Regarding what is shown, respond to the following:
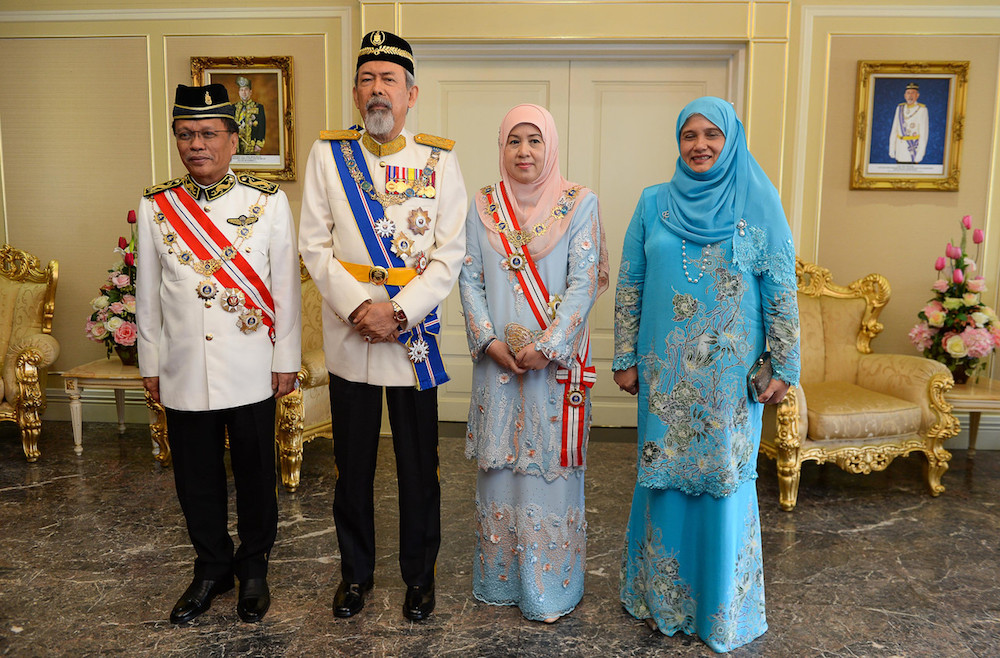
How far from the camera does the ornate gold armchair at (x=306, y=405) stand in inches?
137

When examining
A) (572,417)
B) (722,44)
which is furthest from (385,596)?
(722,44)

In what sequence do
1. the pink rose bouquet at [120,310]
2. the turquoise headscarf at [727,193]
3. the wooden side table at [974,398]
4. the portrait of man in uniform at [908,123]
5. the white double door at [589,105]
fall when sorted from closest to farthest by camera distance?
1. the turquoise headscarf at [727,193]
2. the wooden side table at [974,398]
3. the pink rose bouquet at [120,310]
4. the portrait of man in uniform at [908,123]
5. the white double door at [589,105]

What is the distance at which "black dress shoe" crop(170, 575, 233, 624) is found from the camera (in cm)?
229

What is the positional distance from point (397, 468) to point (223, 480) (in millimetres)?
560

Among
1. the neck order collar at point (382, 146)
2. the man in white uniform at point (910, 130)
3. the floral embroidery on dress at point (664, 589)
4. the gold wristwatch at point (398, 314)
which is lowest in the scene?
the floral embroidery on dress at point (664, 589)

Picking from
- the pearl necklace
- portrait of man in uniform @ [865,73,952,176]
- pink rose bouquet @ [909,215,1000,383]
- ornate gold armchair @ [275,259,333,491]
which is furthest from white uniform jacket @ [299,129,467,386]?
portrait of man in uniform @ [865,73,952,176]

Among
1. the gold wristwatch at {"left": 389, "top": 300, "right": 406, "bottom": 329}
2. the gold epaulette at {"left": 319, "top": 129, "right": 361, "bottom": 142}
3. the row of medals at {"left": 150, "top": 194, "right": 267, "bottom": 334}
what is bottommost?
the gold wristwatch at {"left": 389, "top": 300, "right": 406, "bottom": 329}

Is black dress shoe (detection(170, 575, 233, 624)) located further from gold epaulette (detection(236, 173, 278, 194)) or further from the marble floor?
gold epaulette (detection(236, 173, 278, 194))

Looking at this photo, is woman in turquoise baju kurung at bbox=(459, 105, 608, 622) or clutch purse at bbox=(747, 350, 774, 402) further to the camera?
woman in turquoise baju kurung at bbox=(459, 105, 608, 622)

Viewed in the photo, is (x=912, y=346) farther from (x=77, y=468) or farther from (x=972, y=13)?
(x=77, y=468)

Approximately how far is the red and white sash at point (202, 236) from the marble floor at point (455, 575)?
1.05 metres

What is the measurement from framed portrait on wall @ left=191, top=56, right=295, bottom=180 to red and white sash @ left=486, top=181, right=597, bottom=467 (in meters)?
2.49

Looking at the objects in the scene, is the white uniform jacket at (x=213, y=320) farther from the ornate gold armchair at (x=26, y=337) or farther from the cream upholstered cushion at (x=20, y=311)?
the cream upholstered cushion at (x=20, y=311)

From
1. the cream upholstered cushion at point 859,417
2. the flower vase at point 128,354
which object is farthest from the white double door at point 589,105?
the flower vase at point 128,354
